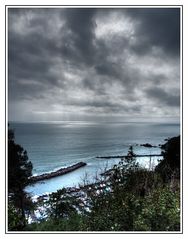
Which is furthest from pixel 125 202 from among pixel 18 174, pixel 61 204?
pixel 18 174

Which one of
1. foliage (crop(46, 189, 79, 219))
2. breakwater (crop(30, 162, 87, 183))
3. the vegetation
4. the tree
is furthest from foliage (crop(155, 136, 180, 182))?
the tree

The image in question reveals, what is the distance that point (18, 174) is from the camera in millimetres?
3781

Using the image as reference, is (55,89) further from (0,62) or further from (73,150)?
(0,62)

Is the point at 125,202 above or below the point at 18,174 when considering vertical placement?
below

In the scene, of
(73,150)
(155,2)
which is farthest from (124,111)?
(155,2)

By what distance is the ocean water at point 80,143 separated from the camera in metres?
3.78

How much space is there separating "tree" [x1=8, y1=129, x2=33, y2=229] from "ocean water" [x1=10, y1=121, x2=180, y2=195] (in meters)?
0.07

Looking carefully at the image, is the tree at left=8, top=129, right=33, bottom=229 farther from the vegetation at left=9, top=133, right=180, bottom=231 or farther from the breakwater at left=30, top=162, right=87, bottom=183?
the vegetation at left=9, top=133, right=180, bottom=231

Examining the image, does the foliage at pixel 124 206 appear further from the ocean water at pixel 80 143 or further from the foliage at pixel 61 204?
the ocean water at pixel 80 143

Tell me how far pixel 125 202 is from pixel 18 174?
1.20 m

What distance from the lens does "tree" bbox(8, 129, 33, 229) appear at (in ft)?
12.4

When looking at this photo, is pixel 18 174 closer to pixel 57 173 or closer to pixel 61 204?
pixel 57 173

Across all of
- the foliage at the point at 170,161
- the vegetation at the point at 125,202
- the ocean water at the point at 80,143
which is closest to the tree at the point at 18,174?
the ocean water at the point at 80,143

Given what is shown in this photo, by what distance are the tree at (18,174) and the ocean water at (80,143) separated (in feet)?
0.22
